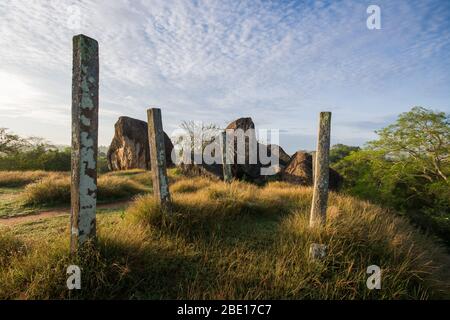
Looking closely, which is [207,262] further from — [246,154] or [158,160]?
[246,154]

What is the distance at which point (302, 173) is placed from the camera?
1476cm

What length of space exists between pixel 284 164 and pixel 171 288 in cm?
1511

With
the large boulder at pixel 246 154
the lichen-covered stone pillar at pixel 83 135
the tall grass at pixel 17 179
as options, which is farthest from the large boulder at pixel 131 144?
the lichen-covered stone pillar at pixel 83 135

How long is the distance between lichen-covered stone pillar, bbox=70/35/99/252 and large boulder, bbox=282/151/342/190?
12.7m

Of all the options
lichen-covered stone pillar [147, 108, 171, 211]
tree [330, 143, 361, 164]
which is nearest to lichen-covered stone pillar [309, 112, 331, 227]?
lichen-covered stone pillar [147, 108, 171, 211]

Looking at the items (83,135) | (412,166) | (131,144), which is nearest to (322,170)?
(83,135)

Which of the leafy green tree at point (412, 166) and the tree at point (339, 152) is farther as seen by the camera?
the tree at point (339, 152)

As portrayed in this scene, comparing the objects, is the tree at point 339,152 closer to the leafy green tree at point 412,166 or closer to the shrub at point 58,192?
the leafy green tree at point 412,166

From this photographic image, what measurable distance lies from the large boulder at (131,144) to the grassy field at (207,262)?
47.3 ft

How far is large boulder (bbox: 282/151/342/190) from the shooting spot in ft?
47.7

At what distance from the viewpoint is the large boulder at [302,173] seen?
1454 cm

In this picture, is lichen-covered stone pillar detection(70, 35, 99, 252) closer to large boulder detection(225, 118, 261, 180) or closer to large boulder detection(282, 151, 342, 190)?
large boulder detection(225, 118, 261, 180)

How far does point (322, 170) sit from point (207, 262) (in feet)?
9.97
